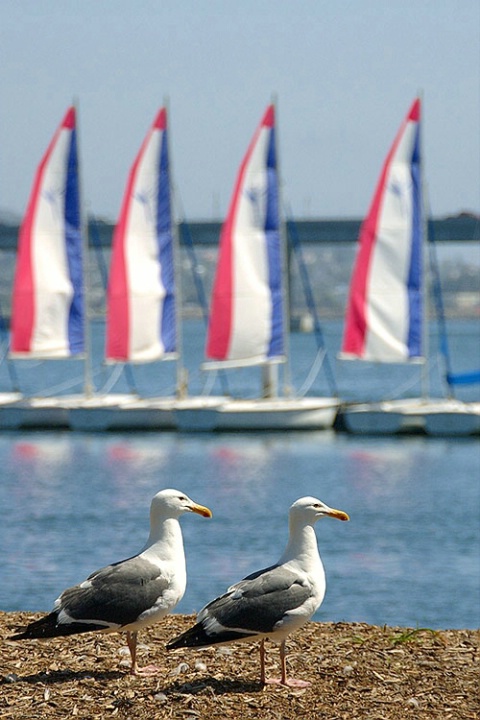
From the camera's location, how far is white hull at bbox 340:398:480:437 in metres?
43.5

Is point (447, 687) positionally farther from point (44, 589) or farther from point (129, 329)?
point (129, 329)

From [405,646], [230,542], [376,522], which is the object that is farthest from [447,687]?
[376,522]

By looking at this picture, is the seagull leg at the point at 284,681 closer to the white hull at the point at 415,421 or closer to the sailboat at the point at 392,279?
the white hull at the point at 415,421

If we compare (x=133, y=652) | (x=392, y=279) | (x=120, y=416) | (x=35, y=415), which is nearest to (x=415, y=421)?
(x=392, y=279)

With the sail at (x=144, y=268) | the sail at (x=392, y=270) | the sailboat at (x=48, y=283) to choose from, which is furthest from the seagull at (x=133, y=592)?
the sailboat at (x=48, y=283)

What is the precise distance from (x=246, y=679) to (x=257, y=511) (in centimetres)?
2345

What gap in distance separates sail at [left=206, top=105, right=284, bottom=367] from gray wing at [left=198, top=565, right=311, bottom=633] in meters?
36.9

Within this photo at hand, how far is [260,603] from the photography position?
7.73 meters

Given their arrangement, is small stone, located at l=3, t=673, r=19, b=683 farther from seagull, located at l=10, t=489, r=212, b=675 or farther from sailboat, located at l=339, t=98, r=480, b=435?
sailboat, located at l=339, t=98, r=480, b=435

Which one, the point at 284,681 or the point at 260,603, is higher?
the point at 260,603

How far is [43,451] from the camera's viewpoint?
4375cm

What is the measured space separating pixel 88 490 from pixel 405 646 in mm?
27524

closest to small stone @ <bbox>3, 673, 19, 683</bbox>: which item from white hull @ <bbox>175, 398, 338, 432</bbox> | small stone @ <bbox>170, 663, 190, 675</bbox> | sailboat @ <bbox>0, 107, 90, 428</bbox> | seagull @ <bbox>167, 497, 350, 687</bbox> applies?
small stone @ <bbox>170, 663, 190, 675</bbox>

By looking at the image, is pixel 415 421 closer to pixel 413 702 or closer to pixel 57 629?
pixel 413 702
